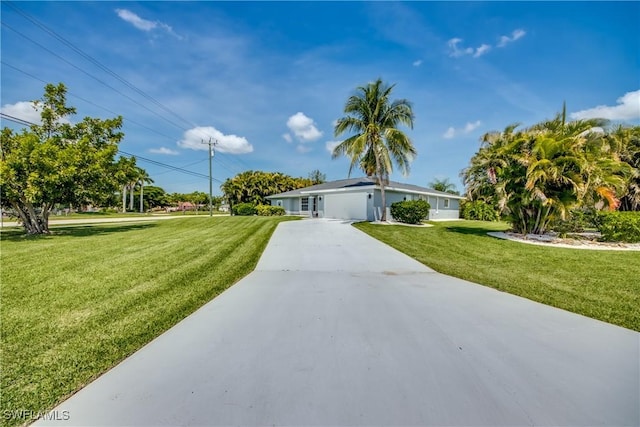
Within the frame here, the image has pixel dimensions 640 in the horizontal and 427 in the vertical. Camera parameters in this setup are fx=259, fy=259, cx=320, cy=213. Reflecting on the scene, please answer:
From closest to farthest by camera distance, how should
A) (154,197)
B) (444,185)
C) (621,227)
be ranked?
(621,227) → (444,185) → (154,197)

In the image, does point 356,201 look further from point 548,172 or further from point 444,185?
point 444,185

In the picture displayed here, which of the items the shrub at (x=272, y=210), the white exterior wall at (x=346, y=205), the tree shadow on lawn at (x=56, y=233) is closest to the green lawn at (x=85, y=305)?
the tree shadow on lawn at (x=56, y=233)

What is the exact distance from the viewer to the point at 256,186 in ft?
103

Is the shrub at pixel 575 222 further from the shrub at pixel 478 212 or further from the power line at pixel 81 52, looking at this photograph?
the power line at pixel 81 52

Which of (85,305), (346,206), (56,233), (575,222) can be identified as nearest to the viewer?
(85,305)

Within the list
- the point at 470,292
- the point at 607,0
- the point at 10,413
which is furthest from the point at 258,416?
the point at 607,0

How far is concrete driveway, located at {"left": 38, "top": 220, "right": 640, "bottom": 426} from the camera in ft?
5.61

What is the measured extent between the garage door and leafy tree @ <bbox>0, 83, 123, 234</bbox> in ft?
45.9

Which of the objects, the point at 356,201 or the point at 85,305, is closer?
the point at 85,305

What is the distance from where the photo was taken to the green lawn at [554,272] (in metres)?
3.66

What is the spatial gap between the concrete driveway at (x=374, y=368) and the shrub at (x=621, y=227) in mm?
9218

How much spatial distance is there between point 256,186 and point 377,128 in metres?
19.3

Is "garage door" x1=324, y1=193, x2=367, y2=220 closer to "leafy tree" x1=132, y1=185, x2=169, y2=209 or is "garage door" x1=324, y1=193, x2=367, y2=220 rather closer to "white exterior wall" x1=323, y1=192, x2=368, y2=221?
"white exterior wall" x1=323, y1=192, x2=368, y2=221

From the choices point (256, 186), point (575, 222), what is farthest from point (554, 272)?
point (256, 186)
